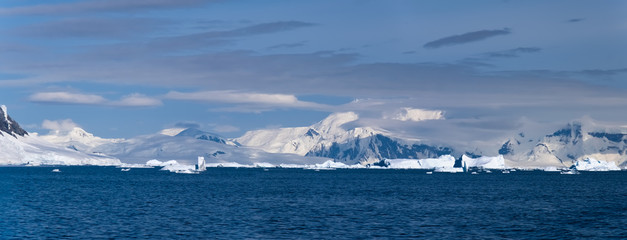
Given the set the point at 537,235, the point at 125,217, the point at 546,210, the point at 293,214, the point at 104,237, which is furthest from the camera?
the point at 546,210

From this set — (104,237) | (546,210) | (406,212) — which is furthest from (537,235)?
(104,237)

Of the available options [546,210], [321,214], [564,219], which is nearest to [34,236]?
[321,214]

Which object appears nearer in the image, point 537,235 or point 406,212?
point 537,235

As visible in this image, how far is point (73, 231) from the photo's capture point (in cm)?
5981

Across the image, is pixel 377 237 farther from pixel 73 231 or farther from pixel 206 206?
pixel 206 206

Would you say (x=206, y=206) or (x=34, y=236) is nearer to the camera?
(x=34, y=236)

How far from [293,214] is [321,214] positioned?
116 inches

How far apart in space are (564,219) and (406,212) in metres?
16.6

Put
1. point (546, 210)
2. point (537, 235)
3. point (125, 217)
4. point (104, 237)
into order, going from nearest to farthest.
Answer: point (104, 237) → point (537, 235) → point (125, 217) → point (546, 210)

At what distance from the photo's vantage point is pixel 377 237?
58281mm

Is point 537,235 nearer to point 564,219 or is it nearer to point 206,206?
point 564,219

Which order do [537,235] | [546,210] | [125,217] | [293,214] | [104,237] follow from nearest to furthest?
1. [104,237]
2. [537,235]
3. [125,217]
4. [293,214]
5. [546,210]

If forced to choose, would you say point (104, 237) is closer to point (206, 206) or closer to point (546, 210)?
point (206, 206)

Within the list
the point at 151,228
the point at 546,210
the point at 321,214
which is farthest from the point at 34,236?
the point at 546,210
